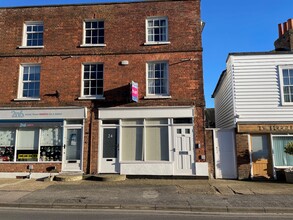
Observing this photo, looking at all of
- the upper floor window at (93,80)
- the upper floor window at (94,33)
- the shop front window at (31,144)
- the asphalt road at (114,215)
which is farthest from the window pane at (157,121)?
the asphalt road at (114,215)

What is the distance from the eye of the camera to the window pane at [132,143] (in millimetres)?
16078

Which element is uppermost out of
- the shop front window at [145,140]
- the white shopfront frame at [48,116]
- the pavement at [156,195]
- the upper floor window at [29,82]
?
the upper floor window at [29,82]

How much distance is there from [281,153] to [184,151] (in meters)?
4.83

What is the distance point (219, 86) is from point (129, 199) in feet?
42.3

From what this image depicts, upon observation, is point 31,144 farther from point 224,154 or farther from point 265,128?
point 265,128

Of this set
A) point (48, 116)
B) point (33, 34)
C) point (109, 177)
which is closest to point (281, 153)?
point (109, 177)

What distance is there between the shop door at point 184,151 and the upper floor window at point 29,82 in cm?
800

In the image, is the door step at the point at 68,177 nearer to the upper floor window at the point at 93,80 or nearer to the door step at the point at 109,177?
the door step at the point at 109,177

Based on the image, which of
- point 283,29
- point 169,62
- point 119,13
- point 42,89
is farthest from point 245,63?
point 42,89

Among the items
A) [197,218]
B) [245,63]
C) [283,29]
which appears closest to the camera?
[197,218]

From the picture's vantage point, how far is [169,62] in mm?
16609

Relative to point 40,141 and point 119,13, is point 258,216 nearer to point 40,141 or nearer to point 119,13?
point 40,141

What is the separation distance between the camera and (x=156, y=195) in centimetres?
1118

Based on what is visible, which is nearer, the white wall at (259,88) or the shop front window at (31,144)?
the white wall at (259,88)
